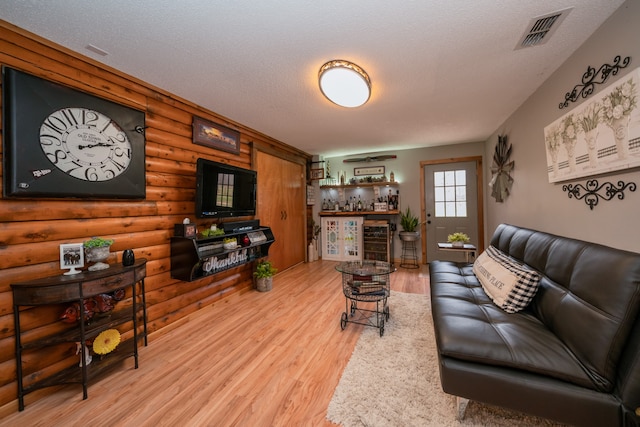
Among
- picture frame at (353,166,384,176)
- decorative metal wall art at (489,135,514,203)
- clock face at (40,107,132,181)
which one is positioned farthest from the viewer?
picture frame at (353,166,384,176)

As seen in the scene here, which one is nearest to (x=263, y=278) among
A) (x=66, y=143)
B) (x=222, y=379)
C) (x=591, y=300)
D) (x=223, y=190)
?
(x=223, y=190)

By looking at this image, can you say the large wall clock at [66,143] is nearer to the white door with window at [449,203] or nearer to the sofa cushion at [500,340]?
the sofa cushion at [500,340]

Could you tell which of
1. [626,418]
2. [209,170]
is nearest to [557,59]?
[626,418]

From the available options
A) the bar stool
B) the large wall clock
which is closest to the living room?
the large wall clock

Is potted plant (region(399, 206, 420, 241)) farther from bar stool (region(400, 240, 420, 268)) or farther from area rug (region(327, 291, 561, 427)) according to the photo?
area rug (region(327, 291, 561, 427))

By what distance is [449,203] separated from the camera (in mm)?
4844

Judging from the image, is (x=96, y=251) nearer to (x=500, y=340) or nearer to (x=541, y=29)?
(x=500, y=340)

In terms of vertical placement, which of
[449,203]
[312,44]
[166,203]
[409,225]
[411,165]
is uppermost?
[312,44]

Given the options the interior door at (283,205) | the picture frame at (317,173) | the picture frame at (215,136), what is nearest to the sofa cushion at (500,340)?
the interior door at (283,205)

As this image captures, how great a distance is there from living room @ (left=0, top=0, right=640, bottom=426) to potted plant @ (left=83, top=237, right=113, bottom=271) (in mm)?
181

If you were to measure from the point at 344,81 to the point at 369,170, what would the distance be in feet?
11.4

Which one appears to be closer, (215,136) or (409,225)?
(215,136)

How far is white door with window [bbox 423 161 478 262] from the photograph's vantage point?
15.4 feet

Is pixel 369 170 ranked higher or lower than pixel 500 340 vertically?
higher
